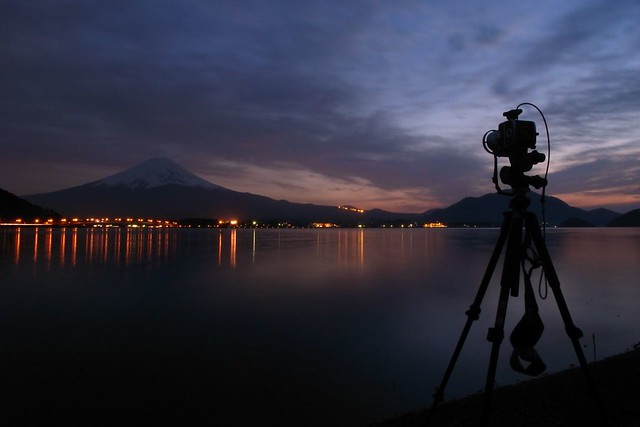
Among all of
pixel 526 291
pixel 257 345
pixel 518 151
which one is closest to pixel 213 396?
pixel 257 345

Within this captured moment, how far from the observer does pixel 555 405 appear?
18.7 ft

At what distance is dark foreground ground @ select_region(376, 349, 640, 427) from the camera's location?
16.9ft

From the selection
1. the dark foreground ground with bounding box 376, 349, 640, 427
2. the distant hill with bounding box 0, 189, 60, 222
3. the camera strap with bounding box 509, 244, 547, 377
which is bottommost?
the dark foreground ground with bounding box 376, 349, 640, 427

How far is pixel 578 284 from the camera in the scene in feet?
85.0

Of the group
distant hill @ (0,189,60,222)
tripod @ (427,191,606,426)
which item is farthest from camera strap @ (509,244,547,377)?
distant hill @ (0,189,60,222)

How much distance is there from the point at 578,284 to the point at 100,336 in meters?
25.8

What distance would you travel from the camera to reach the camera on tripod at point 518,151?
13.2 ft

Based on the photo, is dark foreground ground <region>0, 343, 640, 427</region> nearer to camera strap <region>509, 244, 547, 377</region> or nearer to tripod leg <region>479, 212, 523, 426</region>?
camera strap <region>509, 244, 547, 377</region>

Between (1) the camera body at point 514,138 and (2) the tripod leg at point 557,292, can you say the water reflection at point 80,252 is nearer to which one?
(1) the camera body at point 514,138

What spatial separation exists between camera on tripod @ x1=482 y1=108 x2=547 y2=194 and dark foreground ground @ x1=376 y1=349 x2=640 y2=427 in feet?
9.93

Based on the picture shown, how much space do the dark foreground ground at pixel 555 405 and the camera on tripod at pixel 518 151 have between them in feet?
9.93

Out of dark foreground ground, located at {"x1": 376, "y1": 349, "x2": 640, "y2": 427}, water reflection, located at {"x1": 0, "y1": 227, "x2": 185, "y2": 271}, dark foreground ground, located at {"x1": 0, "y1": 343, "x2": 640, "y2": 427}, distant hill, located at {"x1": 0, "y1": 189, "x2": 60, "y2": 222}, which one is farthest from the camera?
distant hill, located at {"x1": 0, "y1": 189, "x2": 60, "y2": 222}

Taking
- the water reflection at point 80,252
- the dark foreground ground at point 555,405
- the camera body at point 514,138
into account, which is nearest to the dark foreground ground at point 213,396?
the dark foreground ground at point 555,405

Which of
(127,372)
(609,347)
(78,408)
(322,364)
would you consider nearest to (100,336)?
(127,372)
